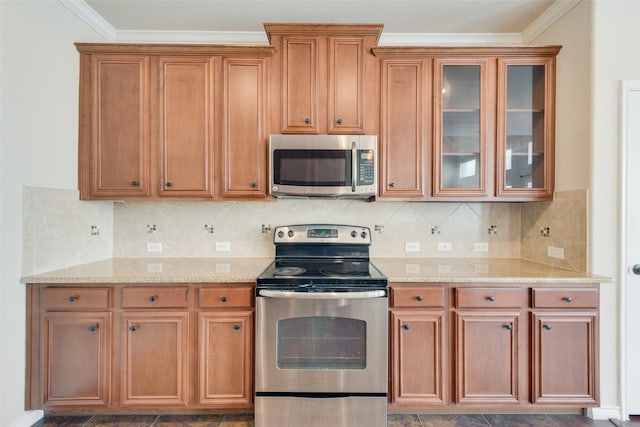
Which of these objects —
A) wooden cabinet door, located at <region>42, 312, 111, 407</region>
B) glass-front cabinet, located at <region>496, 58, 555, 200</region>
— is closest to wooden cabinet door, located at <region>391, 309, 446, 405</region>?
glass-front cabinet, located at <region>496, 58, 555, 200</region>

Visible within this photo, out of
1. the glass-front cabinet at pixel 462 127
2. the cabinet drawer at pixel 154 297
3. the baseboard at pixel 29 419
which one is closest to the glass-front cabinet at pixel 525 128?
the glass-front cabinet at pixel 462 127

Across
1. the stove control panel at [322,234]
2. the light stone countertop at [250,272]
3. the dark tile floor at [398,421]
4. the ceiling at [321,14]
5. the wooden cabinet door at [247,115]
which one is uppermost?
the ceiling at [321,14]

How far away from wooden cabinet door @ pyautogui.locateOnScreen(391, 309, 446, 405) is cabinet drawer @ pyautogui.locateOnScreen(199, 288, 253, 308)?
0.94 m

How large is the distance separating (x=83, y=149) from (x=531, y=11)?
342cm

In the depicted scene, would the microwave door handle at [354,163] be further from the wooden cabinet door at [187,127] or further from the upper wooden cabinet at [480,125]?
the wooden cabinet door at [187,127]

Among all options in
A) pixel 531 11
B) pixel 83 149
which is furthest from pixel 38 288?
pixel 531 11

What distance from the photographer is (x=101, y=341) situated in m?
1.87

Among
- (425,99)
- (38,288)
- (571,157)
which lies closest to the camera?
(38,288)

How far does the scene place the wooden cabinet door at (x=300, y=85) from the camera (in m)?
2.20

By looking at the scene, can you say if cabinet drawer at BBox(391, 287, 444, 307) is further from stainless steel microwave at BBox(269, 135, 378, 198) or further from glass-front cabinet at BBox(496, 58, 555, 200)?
glass-front cabinet at BBox(496, 58, 555, 200)

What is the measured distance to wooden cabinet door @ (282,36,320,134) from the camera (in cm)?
220

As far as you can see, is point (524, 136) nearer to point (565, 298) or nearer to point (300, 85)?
point (565, 298)

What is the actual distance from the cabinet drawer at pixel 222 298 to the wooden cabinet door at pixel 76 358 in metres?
0.59

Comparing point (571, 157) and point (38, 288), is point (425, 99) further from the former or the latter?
point (38, 288)
